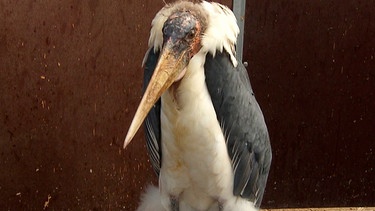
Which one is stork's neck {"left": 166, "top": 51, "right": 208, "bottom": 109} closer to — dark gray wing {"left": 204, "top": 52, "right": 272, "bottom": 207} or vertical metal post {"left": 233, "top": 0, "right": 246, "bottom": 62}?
dark gray wing {"left": 204, "top": 52, "right": 272, "bottom": 207}

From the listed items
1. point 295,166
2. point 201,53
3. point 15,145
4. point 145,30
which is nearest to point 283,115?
point 295,166

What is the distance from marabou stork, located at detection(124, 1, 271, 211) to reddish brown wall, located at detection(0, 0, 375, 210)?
2.66 ft

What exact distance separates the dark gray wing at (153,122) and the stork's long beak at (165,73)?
17 cm

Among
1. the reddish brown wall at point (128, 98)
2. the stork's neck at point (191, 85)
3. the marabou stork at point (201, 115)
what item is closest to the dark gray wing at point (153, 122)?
the marabou stork at point (201, 115)

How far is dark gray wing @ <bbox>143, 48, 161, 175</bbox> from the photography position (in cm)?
277

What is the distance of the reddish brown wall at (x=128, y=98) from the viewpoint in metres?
3.62

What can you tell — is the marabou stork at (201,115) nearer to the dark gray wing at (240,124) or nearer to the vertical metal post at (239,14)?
the dark gray wing at (240,124)

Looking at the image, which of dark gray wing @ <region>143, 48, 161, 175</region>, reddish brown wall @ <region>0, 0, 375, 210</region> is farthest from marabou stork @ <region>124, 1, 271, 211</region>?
reddish brown wall @ <region>0, 0, 375, 210</region>

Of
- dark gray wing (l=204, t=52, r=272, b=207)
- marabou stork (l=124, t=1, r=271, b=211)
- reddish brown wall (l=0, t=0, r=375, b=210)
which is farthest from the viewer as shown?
reddish brown wall (l=0, t=0, r=375, b=210)

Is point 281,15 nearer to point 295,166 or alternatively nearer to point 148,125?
point 295,166

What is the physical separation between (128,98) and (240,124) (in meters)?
1.07

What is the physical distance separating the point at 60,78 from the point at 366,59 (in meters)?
1.77

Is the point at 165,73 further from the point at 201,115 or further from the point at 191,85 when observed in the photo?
the point at 201,115

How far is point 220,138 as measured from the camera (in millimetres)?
2795
